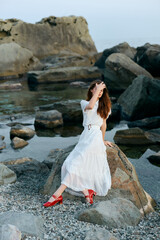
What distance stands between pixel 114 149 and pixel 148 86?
8476 mm

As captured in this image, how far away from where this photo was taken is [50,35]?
46969mm

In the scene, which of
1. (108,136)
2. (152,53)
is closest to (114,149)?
(108,136)

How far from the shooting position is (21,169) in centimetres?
697

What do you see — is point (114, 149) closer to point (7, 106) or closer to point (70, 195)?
point (70, 195)

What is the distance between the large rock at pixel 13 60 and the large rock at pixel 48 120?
19751 millimetres

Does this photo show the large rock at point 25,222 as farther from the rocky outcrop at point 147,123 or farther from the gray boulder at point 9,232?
the rocky outcrop at point 147,123

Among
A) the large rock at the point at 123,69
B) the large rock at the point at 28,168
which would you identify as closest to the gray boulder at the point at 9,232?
the large rock at the point at 28,168

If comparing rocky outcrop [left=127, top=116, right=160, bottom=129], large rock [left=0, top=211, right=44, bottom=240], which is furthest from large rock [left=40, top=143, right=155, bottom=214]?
rocky outcrop [left=127, top=116, right=160, bottom=129]

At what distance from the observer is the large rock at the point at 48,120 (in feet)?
40.5

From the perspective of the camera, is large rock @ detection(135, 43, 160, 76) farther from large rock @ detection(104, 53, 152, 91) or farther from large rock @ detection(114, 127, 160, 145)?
large rock @ detection(114, 127, 160, 145)

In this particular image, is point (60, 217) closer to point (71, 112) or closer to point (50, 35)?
point (71, 112)

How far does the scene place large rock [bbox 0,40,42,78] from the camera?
3070 centimetres

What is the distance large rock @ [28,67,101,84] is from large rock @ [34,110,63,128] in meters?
15.7

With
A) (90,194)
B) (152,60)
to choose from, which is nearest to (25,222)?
(90,194)
